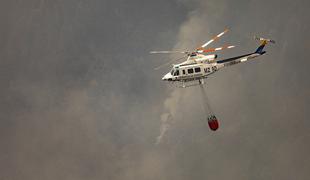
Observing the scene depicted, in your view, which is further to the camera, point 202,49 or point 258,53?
point 258,53

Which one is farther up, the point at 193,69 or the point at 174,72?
the point at 174,72

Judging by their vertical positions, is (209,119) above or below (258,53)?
below

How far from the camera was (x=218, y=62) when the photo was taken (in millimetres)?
96250

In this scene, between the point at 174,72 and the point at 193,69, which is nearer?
the point at 193,69

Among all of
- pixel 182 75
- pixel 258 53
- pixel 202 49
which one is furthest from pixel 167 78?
pixel 258 53

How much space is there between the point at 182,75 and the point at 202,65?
5295mm

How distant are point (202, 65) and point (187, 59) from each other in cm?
377

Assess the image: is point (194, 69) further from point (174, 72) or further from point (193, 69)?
point (174, 72)

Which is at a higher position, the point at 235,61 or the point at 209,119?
the point at 235,61

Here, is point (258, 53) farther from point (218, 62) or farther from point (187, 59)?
point (187, 59)

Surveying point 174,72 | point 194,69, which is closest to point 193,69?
point 194,69

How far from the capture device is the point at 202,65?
93875mm

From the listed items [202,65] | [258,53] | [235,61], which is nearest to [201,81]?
[202,65]

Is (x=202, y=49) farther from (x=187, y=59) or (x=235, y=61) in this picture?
(x=235, y=61)
